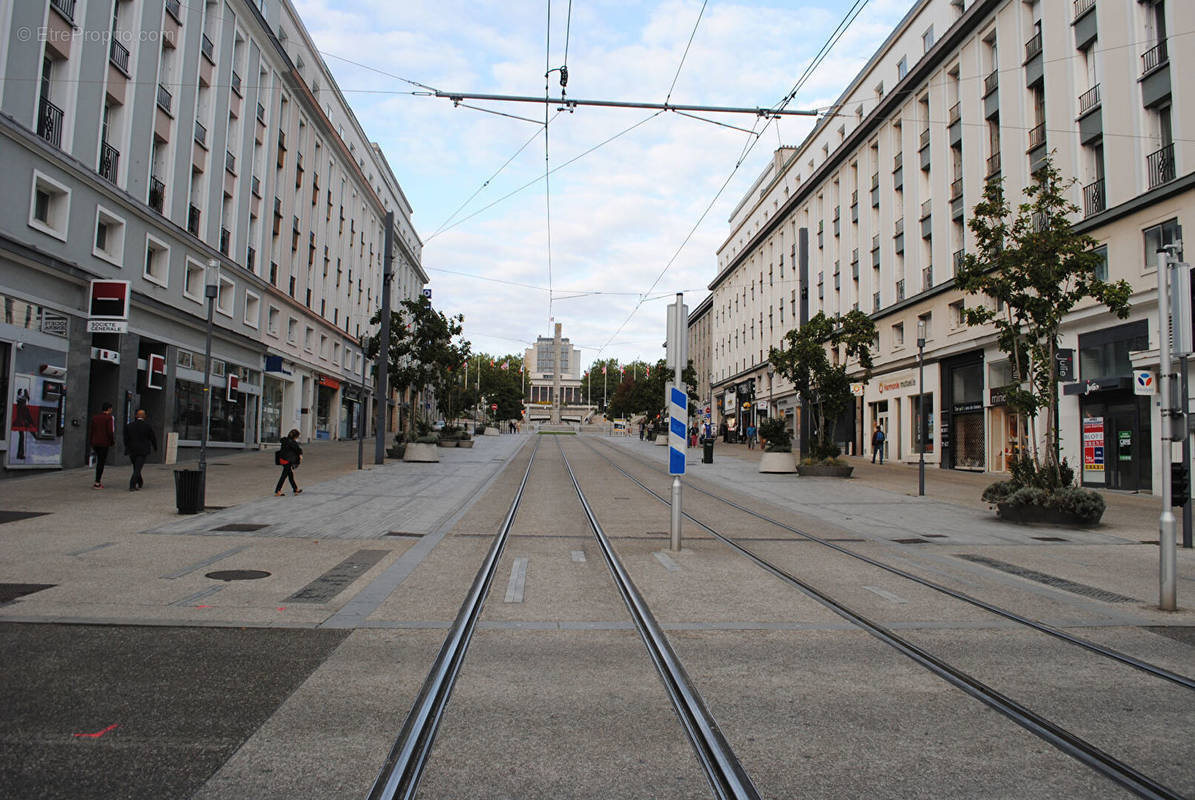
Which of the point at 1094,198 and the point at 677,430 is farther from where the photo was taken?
the point at 1094,198

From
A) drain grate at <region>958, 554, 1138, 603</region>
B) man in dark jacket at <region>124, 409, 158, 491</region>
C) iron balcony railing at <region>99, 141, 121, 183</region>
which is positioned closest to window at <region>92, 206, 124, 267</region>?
iron balcony railing at <region>99, 141, 121, 183</region>

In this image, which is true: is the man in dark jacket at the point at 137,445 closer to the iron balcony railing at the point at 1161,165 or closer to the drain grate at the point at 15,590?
the drain grate at the point at 15,590

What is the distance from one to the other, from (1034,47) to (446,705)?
1151 inches

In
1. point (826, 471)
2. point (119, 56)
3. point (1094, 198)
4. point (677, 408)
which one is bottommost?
point (826, 471)

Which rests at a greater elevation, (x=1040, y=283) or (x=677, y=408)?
(x=1040, y=283)

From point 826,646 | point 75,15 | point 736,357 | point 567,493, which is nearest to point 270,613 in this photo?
point 826,646

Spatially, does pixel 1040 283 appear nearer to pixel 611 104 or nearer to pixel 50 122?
pixel 611 104

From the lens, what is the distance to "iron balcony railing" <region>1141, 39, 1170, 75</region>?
1953 centimetres

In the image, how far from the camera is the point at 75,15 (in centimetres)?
1783

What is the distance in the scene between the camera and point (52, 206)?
17.8 metres

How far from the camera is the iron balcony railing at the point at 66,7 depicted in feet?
56.1

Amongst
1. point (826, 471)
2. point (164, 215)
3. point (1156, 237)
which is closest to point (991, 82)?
point (1156, 237)

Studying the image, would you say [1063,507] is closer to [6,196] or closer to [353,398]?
[6,196]

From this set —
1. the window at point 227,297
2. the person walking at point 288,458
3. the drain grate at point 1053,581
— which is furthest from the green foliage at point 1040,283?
the window at point 227,297
